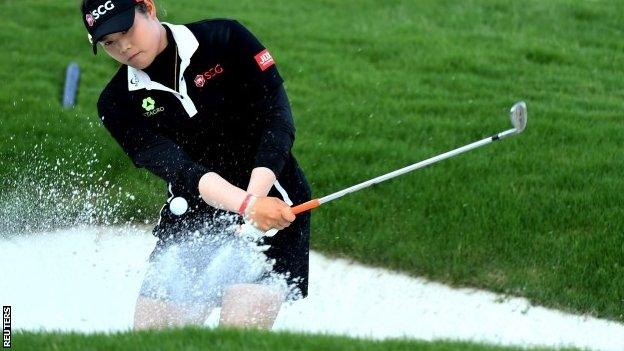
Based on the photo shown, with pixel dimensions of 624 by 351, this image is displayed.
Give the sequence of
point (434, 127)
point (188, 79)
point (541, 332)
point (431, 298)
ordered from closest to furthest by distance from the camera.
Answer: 1. point (188, 79)
2. point (541, 332)
3. point (431, 298)
4. point (434, 127)

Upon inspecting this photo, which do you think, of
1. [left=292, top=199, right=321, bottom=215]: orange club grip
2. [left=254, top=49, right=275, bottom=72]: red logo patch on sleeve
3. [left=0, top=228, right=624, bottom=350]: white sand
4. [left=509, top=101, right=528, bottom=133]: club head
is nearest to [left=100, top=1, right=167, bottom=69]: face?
[left=254, top=49, right=275, bottom=72]: red logo patch on sleeve

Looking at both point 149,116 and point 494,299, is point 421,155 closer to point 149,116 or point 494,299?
point 494,299

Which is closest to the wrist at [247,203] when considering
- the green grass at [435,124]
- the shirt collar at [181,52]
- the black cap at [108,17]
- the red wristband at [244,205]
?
the red wristband at [244,205]

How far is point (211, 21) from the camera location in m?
5.34

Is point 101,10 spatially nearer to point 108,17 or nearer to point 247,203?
point 108,17

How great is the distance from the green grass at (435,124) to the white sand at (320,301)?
0.16 metres

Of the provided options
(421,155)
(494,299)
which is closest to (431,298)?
(494,299)

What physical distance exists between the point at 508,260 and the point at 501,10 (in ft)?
21.2

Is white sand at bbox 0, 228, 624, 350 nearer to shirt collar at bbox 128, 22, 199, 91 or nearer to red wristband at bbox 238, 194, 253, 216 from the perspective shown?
red wristband at bbox 238, 194, 253, 216

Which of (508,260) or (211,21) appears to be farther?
(508,260)

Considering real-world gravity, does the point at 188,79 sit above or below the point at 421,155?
above

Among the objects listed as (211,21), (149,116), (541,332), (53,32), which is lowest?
(541,332)

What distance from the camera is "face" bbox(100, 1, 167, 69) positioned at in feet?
16.3

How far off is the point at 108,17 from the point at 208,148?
77 centimetres
